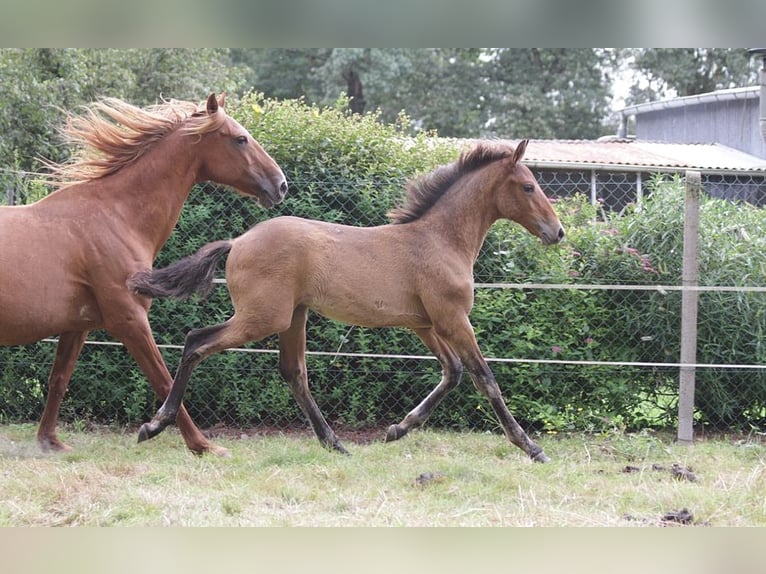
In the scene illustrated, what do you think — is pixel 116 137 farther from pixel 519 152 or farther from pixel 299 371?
pixel 519 152

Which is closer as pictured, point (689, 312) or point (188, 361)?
point (188, 361)

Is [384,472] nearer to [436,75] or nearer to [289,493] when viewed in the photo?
[289,493]

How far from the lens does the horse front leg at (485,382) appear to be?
561 cm

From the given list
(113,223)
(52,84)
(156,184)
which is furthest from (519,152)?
(52,84)

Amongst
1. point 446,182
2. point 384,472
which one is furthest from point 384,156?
point 384,472

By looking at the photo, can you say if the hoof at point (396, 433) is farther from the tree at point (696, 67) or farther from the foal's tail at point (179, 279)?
the tree at point (696, 67)

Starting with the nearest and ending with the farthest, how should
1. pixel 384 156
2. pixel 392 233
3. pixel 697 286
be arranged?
pixel 392 233 < pixel 697 286 < pixel 384 156

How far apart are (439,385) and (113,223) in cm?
246

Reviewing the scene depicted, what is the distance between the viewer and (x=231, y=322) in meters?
5.52

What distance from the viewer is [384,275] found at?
223 inches

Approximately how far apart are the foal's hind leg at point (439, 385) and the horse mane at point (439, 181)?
33.6 inches

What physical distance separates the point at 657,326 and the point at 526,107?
20018 millimetres

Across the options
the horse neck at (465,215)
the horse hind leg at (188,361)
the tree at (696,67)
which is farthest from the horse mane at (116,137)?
the tree at (696,67)

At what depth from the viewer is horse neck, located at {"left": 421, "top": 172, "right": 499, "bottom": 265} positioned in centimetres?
583
